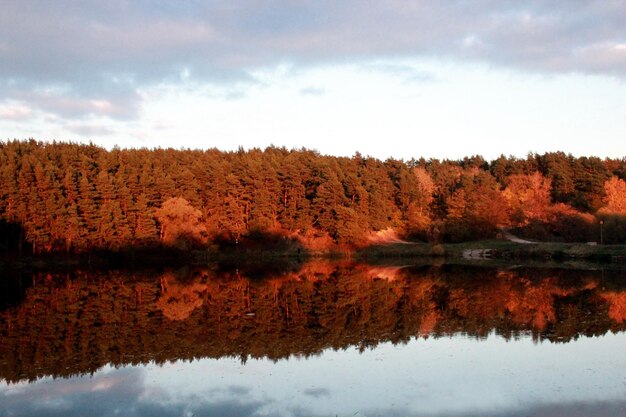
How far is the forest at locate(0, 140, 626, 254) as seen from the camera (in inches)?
2153

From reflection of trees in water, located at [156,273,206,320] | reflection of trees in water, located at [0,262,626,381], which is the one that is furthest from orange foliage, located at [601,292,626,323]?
reflection of trees in water, located at [156,273,206,320]

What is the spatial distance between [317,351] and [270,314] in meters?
7.39

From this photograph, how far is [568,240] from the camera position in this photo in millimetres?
67625

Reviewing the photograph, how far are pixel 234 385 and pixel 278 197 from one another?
185ft

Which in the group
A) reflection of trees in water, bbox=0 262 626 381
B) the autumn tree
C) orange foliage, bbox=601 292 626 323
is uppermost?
the autumn tree

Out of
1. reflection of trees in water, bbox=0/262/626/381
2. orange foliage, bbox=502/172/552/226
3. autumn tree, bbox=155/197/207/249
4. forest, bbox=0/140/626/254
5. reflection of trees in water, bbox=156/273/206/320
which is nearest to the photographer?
reflection of trees in water, bbox=0/262/626/381

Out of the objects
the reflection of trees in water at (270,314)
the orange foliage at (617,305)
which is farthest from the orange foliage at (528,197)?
the orange foliage at (617,305)

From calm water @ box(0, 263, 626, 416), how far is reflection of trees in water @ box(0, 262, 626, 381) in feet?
0.34

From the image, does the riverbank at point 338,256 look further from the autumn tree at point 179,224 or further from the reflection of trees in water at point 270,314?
the reflection of trees in water at point 270,314

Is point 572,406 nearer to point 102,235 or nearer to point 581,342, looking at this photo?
point 581,342

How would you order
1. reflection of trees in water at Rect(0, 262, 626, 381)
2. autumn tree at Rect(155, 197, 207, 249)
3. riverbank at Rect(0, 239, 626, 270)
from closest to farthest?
reflection of trees in water at Rect(0, 262, 626, 381) → riverbank at Rect(0, 239, 626, 270) → autumn tree at Rect(155, 197, 207, 249)

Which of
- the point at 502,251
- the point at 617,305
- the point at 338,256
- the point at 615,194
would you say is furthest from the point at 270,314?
the point at 615,194

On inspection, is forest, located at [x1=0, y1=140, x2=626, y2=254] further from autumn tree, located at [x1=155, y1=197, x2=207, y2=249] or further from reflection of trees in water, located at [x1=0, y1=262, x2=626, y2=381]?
reflection of trees in water, located at [x1=0, y1=262, x2=626, y2=381]

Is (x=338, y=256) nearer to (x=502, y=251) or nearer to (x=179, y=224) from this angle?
(x=502, y=251)
